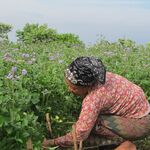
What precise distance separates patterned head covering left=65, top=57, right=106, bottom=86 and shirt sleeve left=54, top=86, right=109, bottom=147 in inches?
5.1

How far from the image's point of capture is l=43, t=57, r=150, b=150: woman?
5.09 meters

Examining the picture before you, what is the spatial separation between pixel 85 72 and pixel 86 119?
405 millimetres

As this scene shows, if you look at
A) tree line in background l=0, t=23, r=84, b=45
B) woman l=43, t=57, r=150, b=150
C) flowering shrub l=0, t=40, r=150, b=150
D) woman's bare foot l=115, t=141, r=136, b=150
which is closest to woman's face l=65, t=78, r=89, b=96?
woman l=43, t=57, r=150, b=150

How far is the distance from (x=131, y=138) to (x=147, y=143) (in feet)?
3.32

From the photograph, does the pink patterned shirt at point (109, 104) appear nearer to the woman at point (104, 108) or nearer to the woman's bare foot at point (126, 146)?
the woman at point (104, 108)

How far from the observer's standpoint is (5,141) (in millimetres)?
3676

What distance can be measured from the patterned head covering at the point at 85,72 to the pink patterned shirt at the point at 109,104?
10cm

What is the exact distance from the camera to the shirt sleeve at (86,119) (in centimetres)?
506

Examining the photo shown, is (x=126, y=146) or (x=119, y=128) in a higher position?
(x=119, y=128)

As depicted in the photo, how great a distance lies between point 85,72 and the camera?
16.8 ft

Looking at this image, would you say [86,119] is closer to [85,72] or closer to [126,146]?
[85,72]

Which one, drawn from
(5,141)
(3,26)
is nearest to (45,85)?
(5,141)

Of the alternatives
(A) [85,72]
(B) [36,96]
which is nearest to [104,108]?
(A) [85,72]

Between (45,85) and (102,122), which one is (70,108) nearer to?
(45,85)
